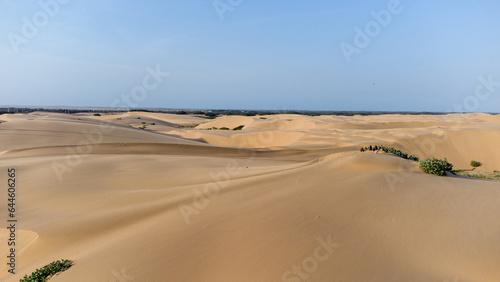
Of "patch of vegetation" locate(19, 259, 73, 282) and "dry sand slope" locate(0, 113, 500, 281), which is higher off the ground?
"dry sand slope" locate(0, 113, 500, 281)

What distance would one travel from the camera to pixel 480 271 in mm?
3963

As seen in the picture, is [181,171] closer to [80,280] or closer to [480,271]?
[80,280]

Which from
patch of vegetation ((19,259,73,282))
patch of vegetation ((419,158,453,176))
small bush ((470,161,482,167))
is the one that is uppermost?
patch of vegetation ((419,158,453,176))

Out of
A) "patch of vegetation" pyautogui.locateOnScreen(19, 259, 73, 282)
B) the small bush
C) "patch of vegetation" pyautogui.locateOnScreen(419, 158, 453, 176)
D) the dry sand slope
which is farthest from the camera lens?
the small bush

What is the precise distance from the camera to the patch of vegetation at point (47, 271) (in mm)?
4461

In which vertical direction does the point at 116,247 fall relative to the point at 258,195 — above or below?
below

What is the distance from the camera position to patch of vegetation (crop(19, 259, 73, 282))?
4461mm

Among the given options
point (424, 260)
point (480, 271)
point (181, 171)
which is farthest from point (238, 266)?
point (181, 171)

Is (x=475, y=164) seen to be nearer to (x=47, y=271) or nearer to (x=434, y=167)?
(x=434, y=167)

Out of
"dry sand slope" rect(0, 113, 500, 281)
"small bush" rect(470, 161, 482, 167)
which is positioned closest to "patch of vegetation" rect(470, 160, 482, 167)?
"small bush" rect(470, 161, 482, 167)

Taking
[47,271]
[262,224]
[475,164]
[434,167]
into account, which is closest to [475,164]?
[475,164]

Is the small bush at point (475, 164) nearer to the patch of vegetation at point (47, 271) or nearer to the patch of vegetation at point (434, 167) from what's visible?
the patch of vegetation at point (434, 167)

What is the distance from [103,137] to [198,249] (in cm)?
1681

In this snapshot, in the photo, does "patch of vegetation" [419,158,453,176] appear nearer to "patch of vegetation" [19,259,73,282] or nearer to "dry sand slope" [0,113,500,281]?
"dry sand slope" [0,113,500,281]
